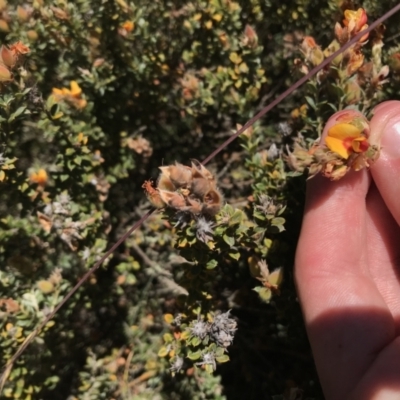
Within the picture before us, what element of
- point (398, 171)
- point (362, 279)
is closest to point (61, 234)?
point (362, 279)

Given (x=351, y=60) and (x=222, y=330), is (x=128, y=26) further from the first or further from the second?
(x=222, y=330)

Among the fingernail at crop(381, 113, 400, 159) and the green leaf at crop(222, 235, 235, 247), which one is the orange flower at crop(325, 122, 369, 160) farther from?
the green leaf at crop(222, 235, 235, 247)

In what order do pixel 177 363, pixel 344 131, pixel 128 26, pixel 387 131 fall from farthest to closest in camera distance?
1. pixel 128 26
2. pixel 177 363
3. pixel 387 131
4. pixel 344 131

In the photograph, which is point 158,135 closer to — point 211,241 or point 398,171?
point 211,241

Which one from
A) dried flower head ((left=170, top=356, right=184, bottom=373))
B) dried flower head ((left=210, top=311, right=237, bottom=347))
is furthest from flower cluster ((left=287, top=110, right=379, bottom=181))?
dried flower head ((left=170, top=356, right=184, bottom=373))

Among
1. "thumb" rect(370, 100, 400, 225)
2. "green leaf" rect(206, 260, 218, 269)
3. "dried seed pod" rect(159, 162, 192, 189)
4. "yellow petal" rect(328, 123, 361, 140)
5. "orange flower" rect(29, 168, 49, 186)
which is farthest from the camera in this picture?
"orange flower" rect(29, 168, 49, 186)

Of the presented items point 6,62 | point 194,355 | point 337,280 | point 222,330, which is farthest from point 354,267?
point 6,62

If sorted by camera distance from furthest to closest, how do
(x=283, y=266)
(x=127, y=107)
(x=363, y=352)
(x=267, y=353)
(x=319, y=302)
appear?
(x=127, y=107) → (x=267, y=353) → (x=283, y=266) → (x=319, y=302) → (x=363, y=352)
